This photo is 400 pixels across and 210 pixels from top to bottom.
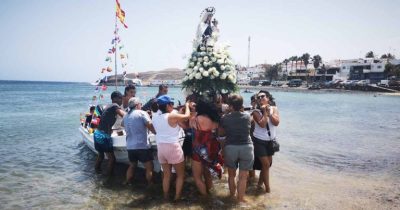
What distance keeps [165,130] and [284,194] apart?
11.3 feet

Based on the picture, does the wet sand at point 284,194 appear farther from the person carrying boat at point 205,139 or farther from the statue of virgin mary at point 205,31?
the statue of virgin mary at point 205,31

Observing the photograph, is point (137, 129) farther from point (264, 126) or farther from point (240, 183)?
point (264, 126)

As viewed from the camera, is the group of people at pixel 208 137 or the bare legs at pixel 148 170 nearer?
the group of people at pixel 208 137

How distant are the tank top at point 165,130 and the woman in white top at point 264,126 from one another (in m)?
1.71

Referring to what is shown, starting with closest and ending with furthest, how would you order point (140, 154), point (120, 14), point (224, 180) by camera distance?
point (140, 154) < point (224, 180) < point (120, 14)

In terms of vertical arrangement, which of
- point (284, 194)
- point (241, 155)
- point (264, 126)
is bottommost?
point (284, 194)

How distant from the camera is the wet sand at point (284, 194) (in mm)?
6691

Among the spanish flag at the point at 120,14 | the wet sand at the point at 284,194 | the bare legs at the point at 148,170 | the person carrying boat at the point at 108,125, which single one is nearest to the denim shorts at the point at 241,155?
the wet sand at the point at 284,194

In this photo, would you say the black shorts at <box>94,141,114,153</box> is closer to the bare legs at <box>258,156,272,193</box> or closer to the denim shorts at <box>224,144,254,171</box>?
the denim shorts at <box>224,144,254,171</box>

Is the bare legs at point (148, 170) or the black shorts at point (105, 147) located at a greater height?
the black shorts at point (105, 147)

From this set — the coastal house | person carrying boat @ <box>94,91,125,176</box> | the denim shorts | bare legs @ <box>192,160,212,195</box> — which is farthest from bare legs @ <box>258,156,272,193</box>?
the coastal house

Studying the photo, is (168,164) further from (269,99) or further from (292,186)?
(292,186)

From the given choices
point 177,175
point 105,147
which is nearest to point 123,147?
point 105,147

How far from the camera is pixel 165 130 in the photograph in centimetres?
608
